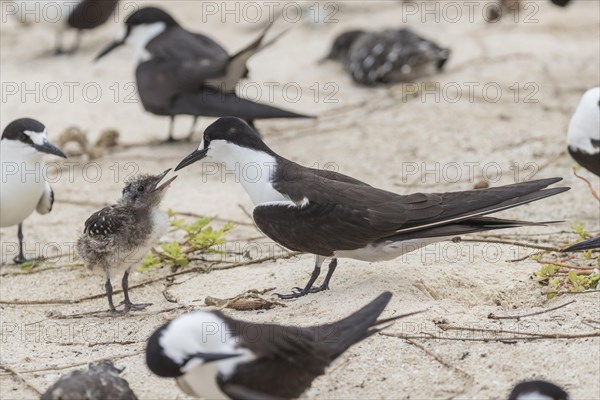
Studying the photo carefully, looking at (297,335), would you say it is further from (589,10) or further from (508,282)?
(589,10)

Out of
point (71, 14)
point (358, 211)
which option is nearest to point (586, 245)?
point (358, 211)

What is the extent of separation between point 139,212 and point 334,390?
1425 millimetres

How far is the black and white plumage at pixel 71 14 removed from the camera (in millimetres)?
9266

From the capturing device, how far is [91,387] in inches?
135

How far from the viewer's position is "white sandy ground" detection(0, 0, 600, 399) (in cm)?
380

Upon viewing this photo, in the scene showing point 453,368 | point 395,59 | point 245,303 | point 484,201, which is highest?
point 484,201

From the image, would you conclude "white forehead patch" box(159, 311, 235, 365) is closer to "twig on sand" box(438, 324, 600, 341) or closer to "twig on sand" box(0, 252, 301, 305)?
"twig on sand" box(438, 324, 600, 341)

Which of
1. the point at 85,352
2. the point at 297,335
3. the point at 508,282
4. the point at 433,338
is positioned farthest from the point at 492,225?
the point at 85,352

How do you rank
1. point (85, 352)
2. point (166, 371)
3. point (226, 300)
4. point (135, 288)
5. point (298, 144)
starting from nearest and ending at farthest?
point (166, 371) → point (85, 352) → point (226, 300) → point (135, 288) → point (298, 144)

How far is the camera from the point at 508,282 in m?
4.55

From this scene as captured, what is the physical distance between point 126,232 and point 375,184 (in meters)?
2.26

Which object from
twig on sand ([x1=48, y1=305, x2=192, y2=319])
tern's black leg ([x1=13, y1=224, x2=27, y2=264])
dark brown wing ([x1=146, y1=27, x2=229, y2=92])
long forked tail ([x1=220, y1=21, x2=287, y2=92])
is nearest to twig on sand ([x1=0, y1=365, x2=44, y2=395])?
twig on sand ([x1=48, y1=305, x2=192, y2=319])

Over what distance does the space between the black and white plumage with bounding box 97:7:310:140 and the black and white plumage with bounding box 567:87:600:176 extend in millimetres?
2167

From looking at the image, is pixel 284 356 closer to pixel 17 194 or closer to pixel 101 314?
pixel 101 314
